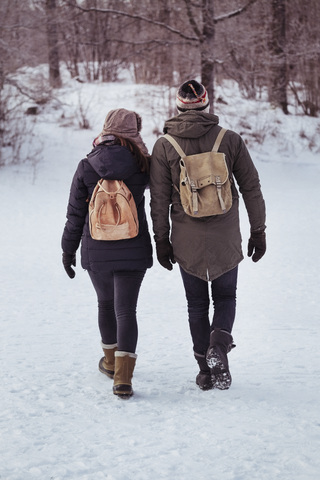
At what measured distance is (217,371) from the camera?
367 centimetres

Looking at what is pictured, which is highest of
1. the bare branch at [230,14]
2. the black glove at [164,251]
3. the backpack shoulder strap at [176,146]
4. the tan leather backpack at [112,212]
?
the bare branch at [230,14]

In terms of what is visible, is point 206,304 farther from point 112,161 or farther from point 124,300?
point 112,161

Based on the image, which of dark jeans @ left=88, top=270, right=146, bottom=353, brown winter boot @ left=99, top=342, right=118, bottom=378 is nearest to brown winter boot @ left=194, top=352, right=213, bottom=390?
dark jeans @ left=88, top=270, right=146, bottom=353

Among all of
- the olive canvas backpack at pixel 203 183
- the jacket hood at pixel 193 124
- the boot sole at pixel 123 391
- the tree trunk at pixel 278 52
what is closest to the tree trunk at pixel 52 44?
the tree trunk at pixel 278 52

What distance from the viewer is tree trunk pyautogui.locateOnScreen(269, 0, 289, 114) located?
56.6 ft

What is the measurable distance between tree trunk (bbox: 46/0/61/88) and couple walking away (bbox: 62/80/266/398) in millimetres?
13290

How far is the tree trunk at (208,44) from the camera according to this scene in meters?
15.0

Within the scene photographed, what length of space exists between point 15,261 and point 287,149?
9.22m

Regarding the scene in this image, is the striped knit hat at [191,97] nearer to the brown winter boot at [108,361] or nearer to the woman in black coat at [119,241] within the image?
the woman in black coat at [119,241]

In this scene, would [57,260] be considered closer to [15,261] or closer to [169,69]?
[15,261]

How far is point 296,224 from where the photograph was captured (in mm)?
9711

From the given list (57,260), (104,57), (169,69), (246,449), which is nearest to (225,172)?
(246,449)

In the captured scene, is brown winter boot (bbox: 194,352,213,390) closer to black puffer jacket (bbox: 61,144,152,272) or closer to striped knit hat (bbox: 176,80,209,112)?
black puffer jacket (bbox: 61,144,152,272)

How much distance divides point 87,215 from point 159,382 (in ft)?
3.48
